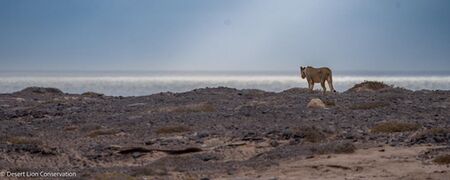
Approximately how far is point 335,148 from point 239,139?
3.92 m

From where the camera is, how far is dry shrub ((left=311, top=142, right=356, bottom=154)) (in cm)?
1777

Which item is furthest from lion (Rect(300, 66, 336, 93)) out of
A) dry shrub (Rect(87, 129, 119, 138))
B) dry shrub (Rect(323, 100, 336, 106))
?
dry shrub (Rect(87, 129, 119, 138))

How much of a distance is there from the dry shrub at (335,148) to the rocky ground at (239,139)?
0.03 metres

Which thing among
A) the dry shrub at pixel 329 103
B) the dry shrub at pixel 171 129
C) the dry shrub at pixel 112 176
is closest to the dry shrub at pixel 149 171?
the dry shrub at pixel 112 176

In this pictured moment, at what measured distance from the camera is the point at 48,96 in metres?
42.1

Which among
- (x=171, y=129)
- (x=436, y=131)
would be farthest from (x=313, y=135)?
(x=171, y=129)

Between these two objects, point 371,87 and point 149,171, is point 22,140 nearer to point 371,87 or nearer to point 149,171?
point 149,171

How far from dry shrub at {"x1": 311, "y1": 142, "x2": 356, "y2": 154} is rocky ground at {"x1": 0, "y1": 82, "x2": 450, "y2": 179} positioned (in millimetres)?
29

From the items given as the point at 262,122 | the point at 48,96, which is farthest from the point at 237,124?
the point at 48,96

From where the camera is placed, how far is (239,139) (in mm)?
21078

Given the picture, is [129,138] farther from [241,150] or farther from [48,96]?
[48,96]

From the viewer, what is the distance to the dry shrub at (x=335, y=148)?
58.3 ft

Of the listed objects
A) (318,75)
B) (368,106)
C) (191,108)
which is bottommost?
(191,108)

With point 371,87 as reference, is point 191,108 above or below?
below
